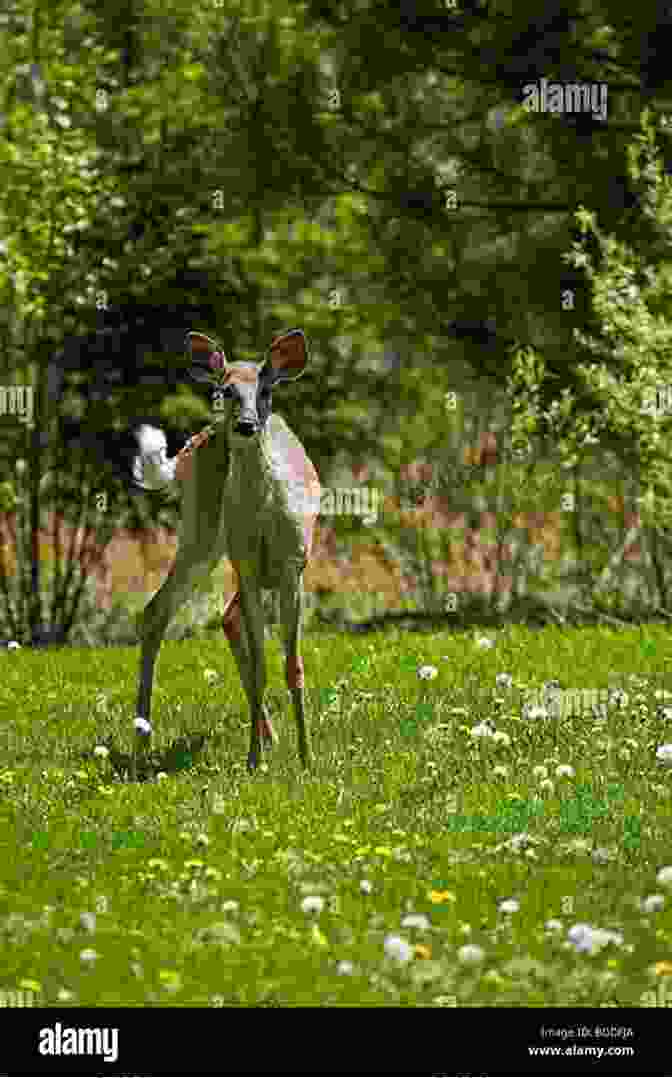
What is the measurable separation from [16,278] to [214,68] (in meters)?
3.69

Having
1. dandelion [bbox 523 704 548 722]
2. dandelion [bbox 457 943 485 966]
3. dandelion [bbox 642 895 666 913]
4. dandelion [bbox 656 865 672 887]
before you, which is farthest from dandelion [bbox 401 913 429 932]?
dandelion [bbox 523 704 548 722]

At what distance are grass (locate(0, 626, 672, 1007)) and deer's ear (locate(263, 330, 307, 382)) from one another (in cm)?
193

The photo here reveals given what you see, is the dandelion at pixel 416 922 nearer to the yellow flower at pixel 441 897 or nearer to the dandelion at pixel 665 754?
the yellow flower at pixel 441 897

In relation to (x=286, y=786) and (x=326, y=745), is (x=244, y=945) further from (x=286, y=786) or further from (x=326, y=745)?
(x=326, y=745)

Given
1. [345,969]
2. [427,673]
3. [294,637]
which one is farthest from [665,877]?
[427,673]

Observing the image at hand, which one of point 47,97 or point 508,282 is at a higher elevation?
point 47,97

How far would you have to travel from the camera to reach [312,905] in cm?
793

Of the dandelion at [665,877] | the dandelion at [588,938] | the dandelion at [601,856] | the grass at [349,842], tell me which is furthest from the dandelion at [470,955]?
the dandelion at [601,856]

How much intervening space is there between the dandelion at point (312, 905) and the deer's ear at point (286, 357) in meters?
2.95

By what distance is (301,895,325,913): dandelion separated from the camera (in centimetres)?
793

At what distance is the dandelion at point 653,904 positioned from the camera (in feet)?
26.2

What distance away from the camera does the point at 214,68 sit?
20453 mm

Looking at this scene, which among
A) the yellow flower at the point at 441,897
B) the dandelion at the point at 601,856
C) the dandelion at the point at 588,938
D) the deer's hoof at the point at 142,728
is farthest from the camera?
the deer's hoof at the point at 142,728

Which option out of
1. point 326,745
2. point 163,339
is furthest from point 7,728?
point 163,339
